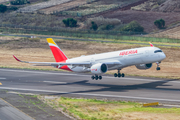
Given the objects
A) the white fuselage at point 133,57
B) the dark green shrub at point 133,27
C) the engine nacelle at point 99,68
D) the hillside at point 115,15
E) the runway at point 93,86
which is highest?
the hillside at point 115,15

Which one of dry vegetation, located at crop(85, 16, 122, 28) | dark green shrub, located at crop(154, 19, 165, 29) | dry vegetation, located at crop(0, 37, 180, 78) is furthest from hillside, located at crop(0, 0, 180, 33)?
dry vegetation, located at crop(0, 37, 180, 78)

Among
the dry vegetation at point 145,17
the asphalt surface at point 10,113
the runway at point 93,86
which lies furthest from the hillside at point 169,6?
the asphalt surface at point 10,113

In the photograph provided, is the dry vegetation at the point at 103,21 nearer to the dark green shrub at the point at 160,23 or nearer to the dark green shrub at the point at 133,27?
the dark green shrub at the point at 133,27

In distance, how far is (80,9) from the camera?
199500 mm

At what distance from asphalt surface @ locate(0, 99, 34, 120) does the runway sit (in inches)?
507

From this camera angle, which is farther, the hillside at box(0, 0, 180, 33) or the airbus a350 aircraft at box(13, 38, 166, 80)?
the hillside at box(0, 0, 180, 33)

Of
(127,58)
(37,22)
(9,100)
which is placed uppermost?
(37,22)

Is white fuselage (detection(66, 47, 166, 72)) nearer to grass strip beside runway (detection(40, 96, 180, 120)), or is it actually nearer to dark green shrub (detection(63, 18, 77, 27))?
grass strip beside runway (detection(40, 96, 180, 120))

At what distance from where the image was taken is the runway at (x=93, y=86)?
4869 centimetres

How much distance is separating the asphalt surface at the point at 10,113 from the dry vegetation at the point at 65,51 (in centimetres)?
4129

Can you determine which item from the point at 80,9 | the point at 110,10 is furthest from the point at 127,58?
the point at 80,9

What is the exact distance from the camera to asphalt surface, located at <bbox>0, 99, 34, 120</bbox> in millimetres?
A: 33688

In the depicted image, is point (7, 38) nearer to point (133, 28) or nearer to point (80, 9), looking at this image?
point (133, 28)

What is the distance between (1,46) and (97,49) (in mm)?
39277
